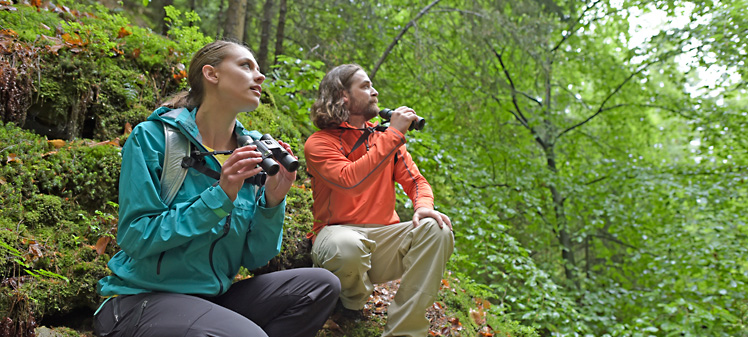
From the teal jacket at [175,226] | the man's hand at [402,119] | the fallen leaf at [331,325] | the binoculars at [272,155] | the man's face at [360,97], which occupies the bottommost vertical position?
the fallen leaf at [331,325]

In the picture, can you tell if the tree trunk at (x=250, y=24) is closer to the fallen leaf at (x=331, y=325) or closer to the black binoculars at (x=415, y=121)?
the black binoculars at (x=415, y=121)

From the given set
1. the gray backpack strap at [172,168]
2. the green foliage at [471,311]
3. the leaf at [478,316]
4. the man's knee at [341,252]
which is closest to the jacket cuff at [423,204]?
the man's knee at [341,252]

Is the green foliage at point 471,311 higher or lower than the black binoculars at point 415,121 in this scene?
lower

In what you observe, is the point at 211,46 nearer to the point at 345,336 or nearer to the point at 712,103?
the point at 345,336

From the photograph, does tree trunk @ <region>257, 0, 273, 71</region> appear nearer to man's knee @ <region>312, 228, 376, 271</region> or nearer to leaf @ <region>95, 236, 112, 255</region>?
leaf @ <region>95, 236, 112, 255</region>

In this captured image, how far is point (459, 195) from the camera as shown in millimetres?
6363

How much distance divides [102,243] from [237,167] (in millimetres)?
1620

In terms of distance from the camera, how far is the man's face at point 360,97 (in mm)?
3278

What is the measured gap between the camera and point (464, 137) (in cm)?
773

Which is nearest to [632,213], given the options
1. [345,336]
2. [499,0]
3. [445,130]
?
[445,130]

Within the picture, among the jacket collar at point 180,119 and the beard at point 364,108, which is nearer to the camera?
the jacket collar at point 180,119

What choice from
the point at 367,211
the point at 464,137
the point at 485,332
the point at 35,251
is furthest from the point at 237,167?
the point at 464,137

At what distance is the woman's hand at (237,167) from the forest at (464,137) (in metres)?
1.12

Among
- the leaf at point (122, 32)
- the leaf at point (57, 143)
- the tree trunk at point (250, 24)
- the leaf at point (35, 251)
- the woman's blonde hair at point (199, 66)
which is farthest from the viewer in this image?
the tree trunk at point (250, 24)
